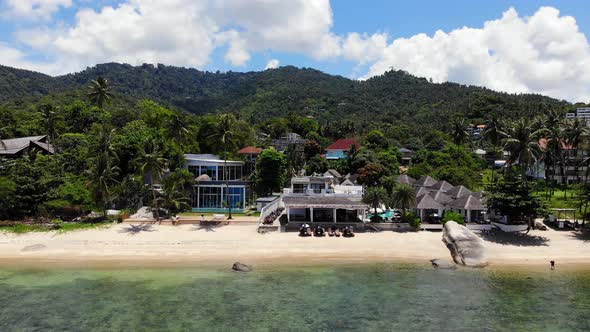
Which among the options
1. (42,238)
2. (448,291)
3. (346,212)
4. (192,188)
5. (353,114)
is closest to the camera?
(448,291)

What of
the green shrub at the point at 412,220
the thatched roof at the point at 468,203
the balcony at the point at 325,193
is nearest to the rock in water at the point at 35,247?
the balcony at the point at 325,193

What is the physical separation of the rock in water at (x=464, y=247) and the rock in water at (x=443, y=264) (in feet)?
4.20

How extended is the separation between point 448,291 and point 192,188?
1276 inches

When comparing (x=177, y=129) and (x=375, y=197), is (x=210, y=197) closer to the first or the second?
(x=177, y=129)

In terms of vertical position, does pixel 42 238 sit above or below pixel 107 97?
below

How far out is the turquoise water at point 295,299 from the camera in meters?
21.1

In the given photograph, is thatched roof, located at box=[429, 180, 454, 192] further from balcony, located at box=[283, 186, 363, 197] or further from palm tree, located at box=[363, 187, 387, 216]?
palm tree, located at box=[363, 187, 387, 216]

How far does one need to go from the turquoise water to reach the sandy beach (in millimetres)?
2458

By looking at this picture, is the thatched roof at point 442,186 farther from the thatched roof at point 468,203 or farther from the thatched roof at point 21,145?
the thatched roof at point 21,145

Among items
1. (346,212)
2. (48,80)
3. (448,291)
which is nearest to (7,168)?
(346,212)

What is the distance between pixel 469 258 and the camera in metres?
31.8

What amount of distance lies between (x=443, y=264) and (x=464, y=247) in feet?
10.2

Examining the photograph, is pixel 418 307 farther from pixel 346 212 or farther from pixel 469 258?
pixel 346 212

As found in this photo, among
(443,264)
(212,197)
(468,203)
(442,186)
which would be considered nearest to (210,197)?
(212,197)
